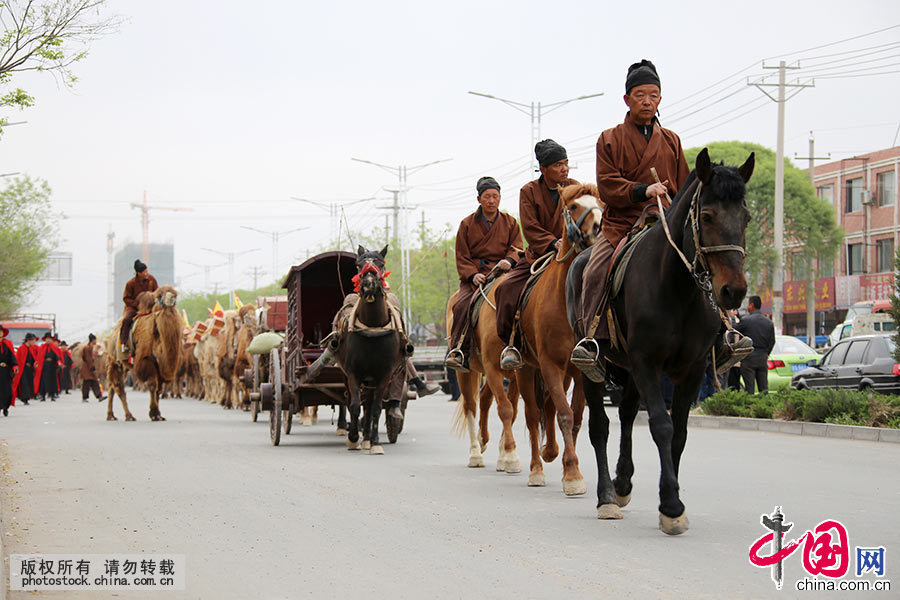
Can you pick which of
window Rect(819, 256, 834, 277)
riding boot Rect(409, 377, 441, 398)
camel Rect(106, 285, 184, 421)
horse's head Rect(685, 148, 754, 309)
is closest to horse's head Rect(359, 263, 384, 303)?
riding boot Rect(409, 377, 441, 398)

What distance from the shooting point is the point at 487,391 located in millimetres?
13555

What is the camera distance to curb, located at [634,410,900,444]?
15.5m

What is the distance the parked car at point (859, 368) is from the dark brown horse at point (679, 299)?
12293 mm

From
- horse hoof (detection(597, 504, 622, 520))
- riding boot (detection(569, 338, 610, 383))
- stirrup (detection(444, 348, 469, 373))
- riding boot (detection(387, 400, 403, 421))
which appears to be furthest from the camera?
riding boot (detection(387, 400, 403, 421))

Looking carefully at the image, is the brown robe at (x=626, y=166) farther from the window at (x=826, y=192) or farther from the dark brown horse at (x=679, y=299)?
the window at (x=826, y=192)

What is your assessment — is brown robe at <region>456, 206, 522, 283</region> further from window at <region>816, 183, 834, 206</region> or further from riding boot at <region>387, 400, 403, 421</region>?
window at <region>816, 183, 834, 206</region>

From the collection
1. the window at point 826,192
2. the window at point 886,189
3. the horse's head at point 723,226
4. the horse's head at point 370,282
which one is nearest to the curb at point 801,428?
the horse's head at point 370,282

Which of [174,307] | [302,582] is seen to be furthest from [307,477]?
[174,307]

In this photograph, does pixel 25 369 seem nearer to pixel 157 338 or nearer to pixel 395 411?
pixel 157 338

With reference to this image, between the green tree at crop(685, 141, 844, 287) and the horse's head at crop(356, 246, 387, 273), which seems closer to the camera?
the horse's head at crop(356, 246, 387, 273)

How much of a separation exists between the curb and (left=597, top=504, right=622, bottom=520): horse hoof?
21.1 ft

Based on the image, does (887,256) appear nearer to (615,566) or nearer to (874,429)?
(874,429)

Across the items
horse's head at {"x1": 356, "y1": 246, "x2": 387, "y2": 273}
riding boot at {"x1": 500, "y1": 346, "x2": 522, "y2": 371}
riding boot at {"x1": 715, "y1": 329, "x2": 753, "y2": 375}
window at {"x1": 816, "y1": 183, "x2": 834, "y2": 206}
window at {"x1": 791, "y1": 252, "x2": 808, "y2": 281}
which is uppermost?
window at {"x1": 816, "y1": 183, "x2": 834, "y2": 206}

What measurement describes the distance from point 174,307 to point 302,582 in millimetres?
17371
